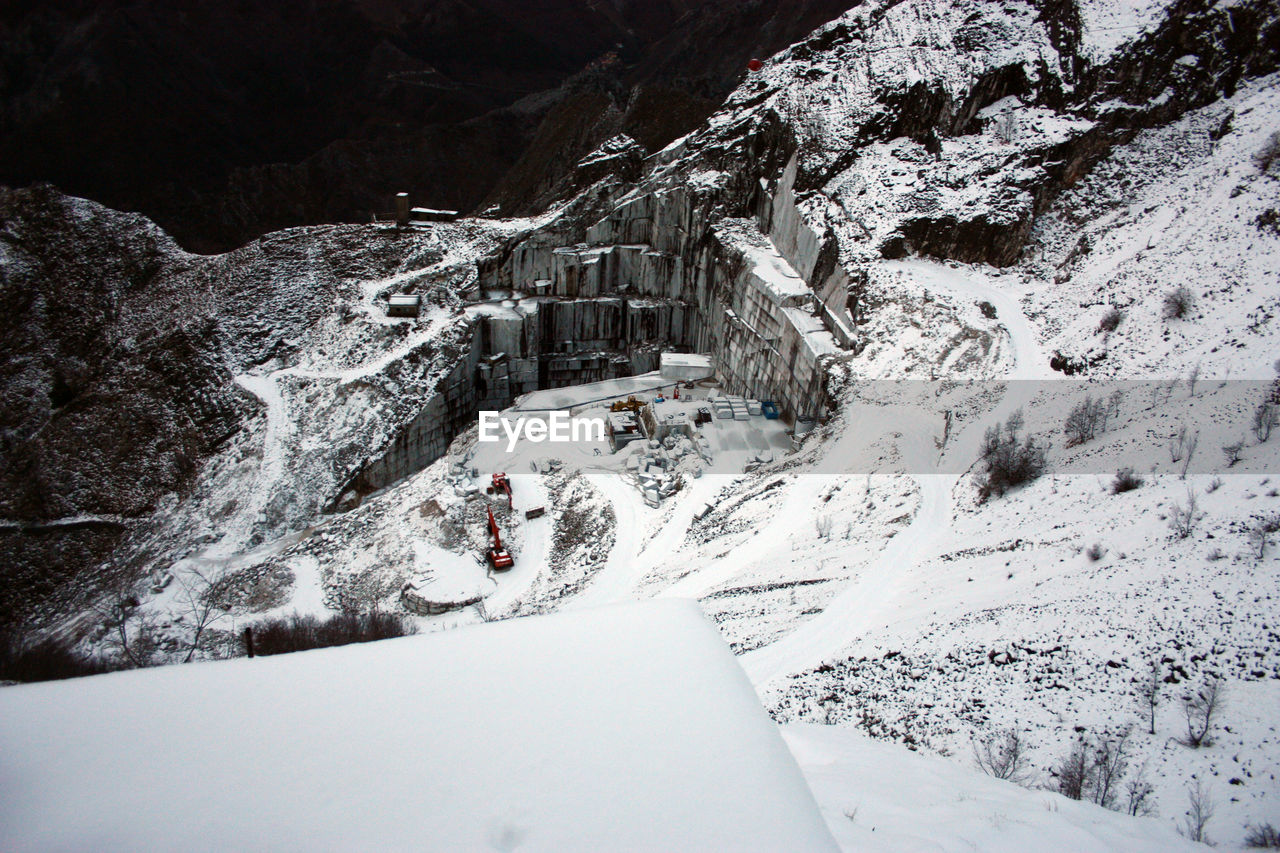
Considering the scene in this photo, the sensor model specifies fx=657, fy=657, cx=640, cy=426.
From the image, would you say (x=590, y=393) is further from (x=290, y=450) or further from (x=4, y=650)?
(x=4, y=650)

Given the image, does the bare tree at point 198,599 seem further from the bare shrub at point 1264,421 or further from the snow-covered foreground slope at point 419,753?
the bare shrub at point 1264,421

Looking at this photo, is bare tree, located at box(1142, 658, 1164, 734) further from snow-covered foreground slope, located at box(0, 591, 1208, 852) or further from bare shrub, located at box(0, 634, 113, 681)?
bare shrub, located at box(0, 634, 113, 681)

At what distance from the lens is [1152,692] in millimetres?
9016

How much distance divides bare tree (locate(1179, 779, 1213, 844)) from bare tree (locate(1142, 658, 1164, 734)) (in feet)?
3.55

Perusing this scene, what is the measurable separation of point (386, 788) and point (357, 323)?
41.9 m

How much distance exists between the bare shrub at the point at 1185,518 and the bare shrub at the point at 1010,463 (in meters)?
4.17

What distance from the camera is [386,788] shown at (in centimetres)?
351

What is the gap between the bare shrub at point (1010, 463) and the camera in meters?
16.5

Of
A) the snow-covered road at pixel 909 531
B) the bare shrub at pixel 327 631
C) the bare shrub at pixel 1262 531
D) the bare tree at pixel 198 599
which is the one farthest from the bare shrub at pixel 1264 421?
the bare tree at pixel 198 599

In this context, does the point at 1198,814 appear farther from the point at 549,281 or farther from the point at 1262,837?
the point at 549,281

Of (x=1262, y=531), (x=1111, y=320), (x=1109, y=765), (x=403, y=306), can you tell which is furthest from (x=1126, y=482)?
(x=403, y=306)

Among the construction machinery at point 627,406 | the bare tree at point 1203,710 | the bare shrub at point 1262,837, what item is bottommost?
the bare shrub at point 1262,837

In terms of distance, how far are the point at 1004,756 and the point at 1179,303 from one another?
19.2 meters

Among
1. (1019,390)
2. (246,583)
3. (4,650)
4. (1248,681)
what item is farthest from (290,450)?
(1248,681)
